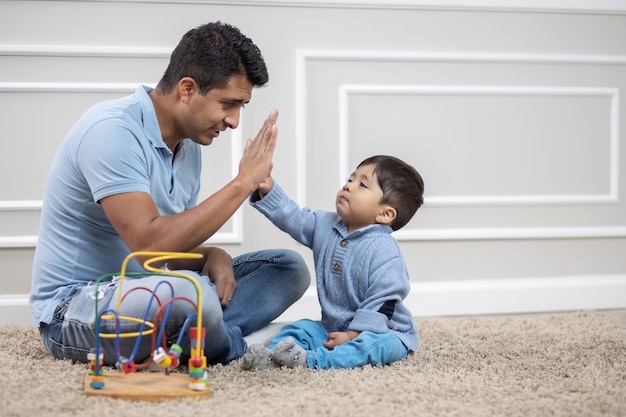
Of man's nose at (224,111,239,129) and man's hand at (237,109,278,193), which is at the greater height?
man's nose at (224,111,239,129)

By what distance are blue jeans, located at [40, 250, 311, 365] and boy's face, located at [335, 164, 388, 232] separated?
0.21 meters

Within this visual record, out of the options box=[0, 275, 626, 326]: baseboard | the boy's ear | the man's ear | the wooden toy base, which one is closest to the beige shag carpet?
the wooden toy base

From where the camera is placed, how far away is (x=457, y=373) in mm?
1648

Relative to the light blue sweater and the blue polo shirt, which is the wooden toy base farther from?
the light blue sweater

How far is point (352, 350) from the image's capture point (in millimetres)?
1698

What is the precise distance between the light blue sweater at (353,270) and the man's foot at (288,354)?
15 centimetres

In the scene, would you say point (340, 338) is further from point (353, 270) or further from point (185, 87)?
point (185, 87)

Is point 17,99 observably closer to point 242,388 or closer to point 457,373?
point 242,388

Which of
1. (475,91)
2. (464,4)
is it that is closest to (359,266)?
(475,91)

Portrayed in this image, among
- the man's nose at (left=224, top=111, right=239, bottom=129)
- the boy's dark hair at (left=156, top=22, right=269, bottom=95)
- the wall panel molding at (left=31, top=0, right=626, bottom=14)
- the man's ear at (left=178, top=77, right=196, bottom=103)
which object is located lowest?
the man's nose at (left=224, top=111, right=239, bottom=129)

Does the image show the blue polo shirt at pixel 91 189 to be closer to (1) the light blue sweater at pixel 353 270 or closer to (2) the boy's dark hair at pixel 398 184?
(1) the light blue sweater at pixel 353 270

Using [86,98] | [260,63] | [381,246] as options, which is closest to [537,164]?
[381,246]

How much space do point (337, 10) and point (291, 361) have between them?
1278 mm

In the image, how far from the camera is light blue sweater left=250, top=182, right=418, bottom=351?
1755 millimetres
